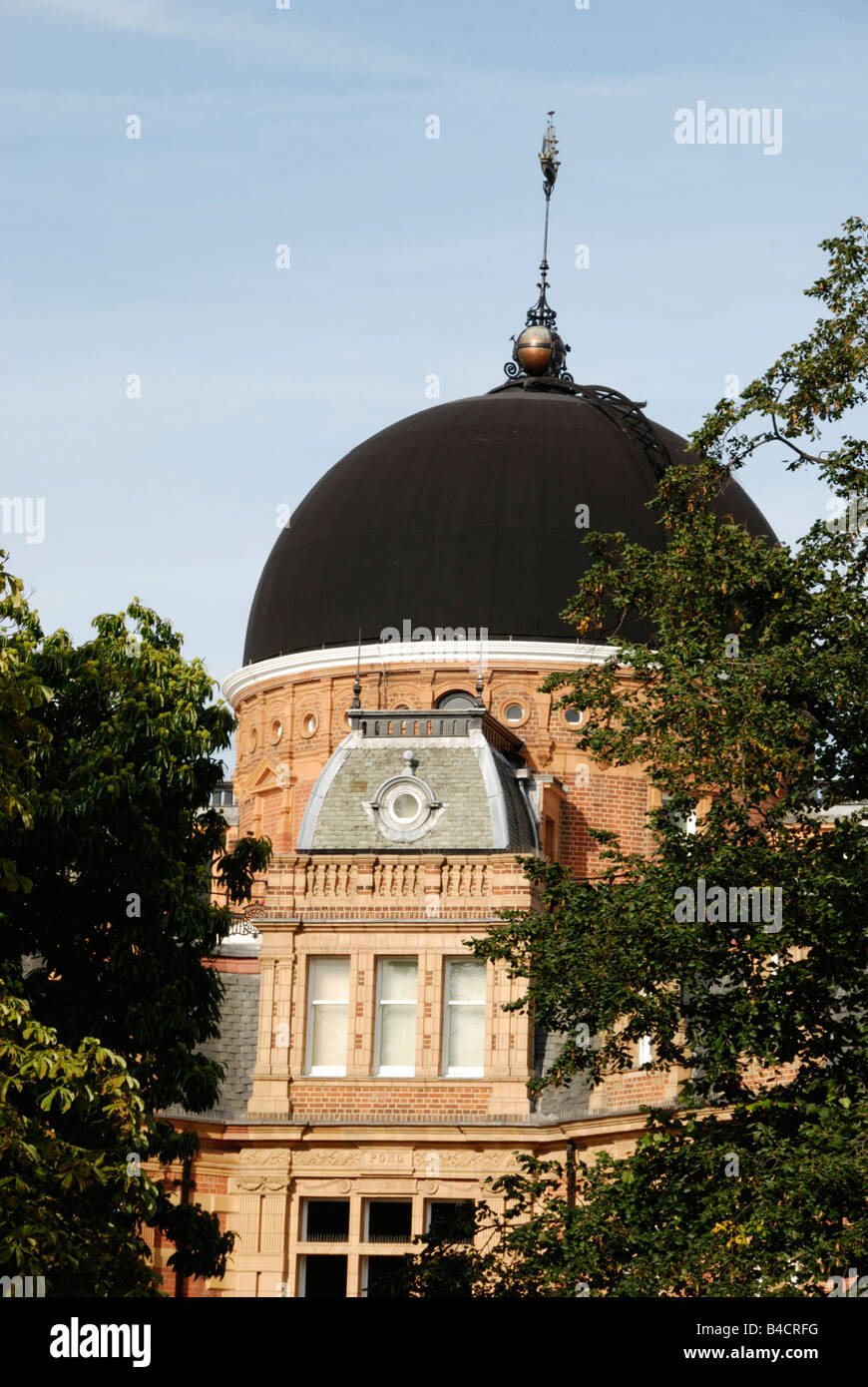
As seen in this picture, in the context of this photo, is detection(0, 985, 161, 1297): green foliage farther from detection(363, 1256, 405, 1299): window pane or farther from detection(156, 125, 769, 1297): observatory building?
detection(363, 1256, 405, 1299): window pane

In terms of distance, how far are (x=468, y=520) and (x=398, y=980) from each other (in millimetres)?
15726

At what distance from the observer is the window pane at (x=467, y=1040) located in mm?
38188

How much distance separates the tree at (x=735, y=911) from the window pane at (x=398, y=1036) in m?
14.4

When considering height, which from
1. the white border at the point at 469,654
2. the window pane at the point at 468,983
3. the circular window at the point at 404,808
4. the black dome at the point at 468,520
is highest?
the black dome at the point at 468,520

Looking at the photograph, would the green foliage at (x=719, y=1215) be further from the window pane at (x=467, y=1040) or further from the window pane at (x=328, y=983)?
the window pane at (x=328, y=983)

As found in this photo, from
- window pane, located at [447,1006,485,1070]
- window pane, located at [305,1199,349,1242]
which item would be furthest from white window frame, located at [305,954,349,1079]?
window pane, located at [305,1199,349,1242]

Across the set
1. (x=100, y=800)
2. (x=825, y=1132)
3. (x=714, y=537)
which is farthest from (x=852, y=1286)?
(x=100, y=800)

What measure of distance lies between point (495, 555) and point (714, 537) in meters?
28.4

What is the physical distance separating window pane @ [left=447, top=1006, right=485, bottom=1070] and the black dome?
43.9 feet

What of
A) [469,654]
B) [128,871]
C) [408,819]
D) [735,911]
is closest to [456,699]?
[469,654]

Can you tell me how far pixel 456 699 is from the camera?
51.2 m

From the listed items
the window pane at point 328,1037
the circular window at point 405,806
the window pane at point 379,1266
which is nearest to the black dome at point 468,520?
the circular window at point 405,806

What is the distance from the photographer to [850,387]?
23.0 meters
